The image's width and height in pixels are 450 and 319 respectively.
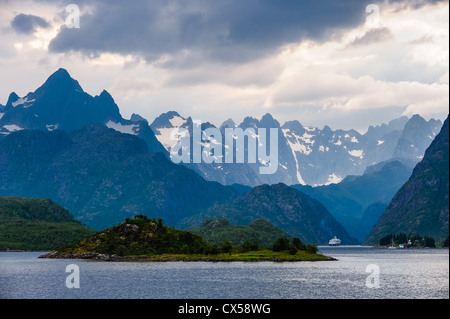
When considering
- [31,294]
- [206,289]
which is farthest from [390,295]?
[31,294]

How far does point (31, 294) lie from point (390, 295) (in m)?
98.8

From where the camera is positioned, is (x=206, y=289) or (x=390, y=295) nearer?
(x=390, y=295)

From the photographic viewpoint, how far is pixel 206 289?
180 metres
